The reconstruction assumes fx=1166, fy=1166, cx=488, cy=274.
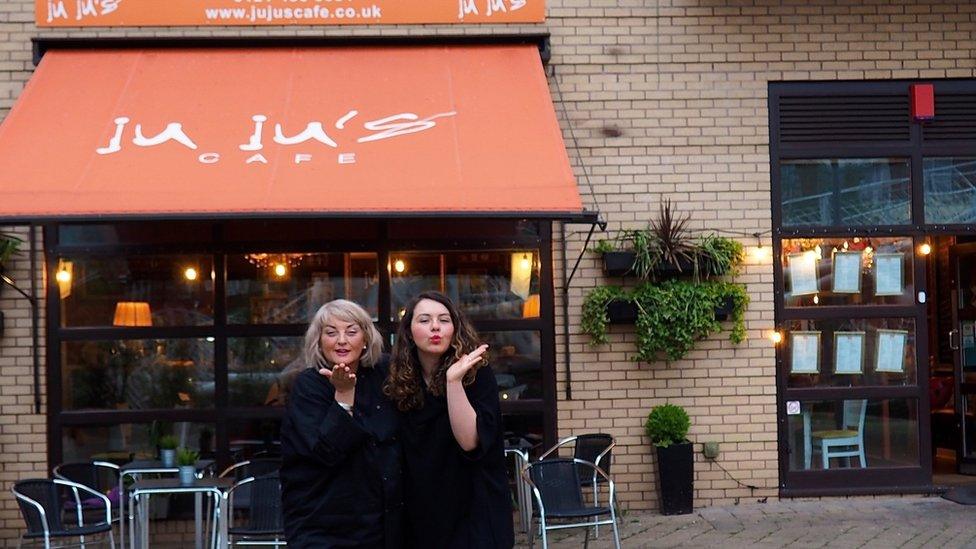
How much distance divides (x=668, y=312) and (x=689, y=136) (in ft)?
4.69

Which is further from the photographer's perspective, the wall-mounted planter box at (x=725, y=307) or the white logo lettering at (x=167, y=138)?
the wall-mounted planter box at (x=725, y=307)

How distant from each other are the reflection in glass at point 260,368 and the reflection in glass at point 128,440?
36 cm

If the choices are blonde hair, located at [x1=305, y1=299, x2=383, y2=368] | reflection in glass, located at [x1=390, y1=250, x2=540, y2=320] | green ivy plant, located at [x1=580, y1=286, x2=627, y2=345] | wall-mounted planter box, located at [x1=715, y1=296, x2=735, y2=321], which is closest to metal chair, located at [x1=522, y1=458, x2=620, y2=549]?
green ivy plant, located at [x1=580, y1=286, x2=627, y2=345]

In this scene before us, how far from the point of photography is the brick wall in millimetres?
8789

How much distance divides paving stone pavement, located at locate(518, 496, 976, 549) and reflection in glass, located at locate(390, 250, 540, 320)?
1.70 metres

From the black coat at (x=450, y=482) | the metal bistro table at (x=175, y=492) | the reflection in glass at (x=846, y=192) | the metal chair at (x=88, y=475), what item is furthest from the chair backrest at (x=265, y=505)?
the reflection in glass at (x=846, y=192)

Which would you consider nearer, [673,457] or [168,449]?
[168,449]

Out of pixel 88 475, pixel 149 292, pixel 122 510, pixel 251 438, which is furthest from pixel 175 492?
pixel 149 292

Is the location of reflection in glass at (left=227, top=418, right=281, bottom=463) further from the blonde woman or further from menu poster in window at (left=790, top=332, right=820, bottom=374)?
the blonde woman

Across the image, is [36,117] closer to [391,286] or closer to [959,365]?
[391,286]

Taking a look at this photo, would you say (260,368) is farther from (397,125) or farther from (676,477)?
(676,477)

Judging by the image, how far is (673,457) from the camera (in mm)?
8547

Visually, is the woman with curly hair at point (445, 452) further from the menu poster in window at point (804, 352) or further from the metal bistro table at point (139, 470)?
the menu poster in window at point (804, 352)

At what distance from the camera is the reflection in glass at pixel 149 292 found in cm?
858
